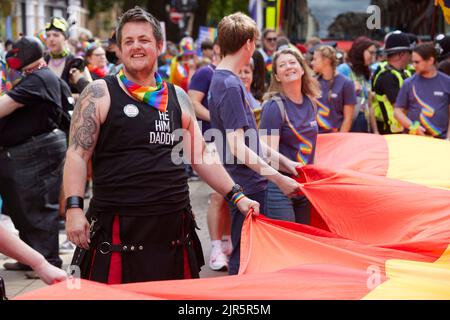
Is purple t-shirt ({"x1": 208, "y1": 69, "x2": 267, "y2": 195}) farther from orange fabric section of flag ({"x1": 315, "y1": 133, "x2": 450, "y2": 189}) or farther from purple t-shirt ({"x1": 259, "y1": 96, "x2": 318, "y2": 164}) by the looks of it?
orange fabric section of flag ({"x1": 315, "y1": 133, "x2": 450, "y2": 189})

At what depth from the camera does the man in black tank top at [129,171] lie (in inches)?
158

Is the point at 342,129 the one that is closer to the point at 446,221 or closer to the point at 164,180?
the point at 446,221

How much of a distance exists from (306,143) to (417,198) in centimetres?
85

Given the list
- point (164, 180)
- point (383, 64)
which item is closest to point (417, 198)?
point (164, 180)

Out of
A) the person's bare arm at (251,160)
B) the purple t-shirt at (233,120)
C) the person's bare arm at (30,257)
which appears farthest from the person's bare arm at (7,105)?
the person's bare arm at (30,257)

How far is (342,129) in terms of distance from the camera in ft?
29.4

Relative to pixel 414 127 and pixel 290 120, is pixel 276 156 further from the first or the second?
pixel 414 127

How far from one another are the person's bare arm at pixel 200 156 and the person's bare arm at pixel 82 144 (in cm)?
47

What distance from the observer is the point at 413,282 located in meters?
3.60

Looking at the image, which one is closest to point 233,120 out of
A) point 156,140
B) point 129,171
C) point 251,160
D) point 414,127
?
point 251,160

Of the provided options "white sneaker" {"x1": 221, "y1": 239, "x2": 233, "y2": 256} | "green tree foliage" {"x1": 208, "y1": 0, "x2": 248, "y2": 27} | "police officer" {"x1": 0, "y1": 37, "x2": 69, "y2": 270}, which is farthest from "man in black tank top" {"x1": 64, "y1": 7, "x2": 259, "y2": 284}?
"green tree foliage" {"x1": 208, "y1": 0, "x2": 248, "y2": 27}

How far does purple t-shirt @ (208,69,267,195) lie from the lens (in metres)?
5.00

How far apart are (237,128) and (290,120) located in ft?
2.30
